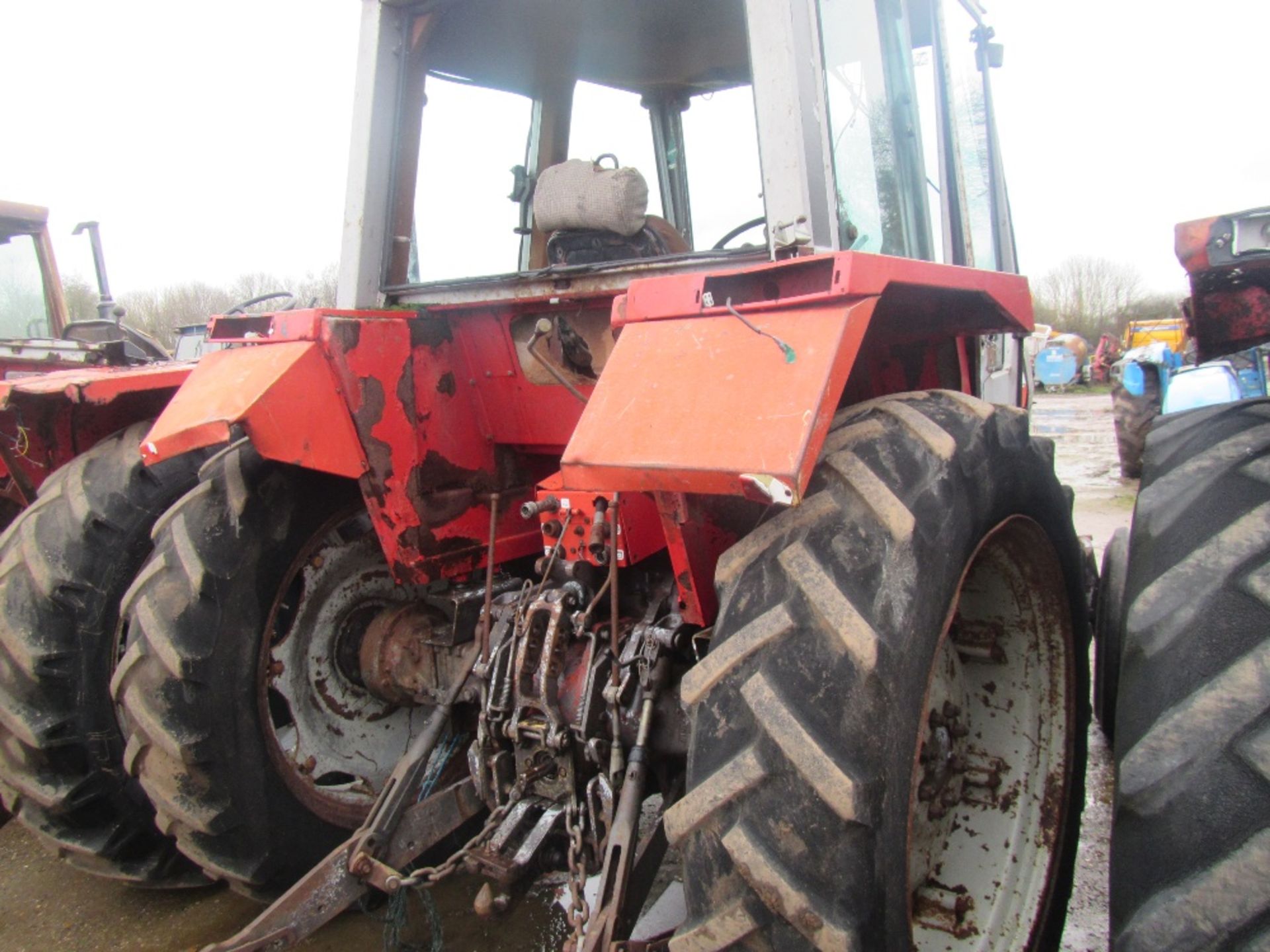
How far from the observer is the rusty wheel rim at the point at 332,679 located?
8.22 feet

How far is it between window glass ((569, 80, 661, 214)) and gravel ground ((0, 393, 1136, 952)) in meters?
2.13

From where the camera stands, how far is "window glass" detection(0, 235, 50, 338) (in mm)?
5672

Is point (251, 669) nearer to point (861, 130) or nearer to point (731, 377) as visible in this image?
point (731, 377)

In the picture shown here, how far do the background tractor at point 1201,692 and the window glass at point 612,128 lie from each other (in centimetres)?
166

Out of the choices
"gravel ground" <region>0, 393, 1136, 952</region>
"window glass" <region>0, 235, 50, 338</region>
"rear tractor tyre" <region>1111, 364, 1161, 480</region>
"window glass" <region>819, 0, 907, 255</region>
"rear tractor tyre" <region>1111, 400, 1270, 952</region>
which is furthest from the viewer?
"rear tractor tyre" <region>1111, 364, 1161, 480</region>

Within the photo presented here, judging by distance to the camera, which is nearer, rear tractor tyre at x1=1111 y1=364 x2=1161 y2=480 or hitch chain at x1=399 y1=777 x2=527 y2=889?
hitch chain at x1=399 y1=777 x2=527 y2=889

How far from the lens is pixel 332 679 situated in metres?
2.64

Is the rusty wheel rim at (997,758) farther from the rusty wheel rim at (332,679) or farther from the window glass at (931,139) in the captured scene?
the rusty wheel rim at (332,679)

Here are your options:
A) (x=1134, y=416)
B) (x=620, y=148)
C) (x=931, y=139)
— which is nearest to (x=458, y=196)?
(x=620, y=148)

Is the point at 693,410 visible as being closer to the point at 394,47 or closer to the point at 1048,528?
the point at 1048,528

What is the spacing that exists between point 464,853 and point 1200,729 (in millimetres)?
Answer: 1554

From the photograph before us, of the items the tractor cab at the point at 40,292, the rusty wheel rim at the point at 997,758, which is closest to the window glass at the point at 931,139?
the rusty wheel rim at the point at 997,758

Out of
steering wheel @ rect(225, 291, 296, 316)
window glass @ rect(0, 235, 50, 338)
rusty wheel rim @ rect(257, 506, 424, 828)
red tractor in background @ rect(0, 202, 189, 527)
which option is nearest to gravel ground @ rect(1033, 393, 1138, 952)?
rusty wheel rim @ rect(257, 506, 424, 828)

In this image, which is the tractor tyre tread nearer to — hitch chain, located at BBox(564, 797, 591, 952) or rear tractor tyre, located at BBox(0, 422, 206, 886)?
rear tractor tyre, located at BBox(0, 422, 206, 886)
